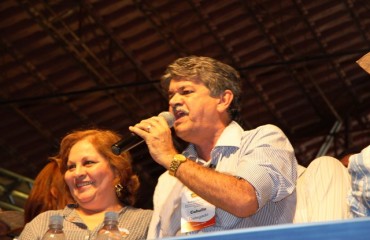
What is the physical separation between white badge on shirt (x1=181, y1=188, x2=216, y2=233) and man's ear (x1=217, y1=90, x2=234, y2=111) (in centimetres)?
45

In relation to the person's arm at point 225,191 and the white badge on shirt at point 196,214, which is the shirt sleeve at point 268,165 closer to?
the person's arm at point 225,191

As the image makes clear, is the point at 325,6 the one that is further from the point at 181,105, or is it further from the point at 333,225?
the point at 333,225

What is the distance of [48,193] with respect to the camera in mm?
4008

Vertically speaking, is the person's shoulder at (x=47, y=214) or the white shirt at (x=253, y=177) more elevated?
the person's shoulder at (x=47, y=214)

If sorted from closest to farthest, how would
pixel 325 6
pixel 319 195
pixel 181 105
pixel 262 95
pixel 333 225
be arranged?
pixel 333 225
pixel 319 195
pixel 181 105
pixel 325 6
pixel 262 95

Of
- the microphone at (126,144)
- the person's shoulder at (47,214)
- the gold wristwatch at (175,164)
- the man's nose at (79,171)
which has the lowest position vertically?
the gold wristwatch at (175,164)

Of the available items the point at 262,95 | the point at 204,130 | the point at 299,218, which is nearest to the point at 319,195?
the point at 299,218

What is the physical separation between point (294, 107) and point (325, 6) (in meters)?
2.31

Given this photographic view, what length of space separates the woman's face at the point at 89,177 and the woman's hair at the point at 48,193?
0.91ft

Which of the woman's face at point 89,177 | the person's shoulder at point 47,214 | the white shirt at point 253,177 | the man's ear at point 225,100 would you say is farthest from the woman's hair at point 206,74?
the person's shoulder at point 47,214

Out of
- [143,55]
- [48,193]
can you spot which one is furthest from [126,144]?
[143,55]

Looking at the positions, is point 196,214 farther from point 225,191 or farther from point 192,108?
point 192,108

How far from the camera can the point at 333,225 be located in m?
1.92

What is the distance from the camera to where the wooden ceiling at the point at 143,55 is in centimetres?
1147
